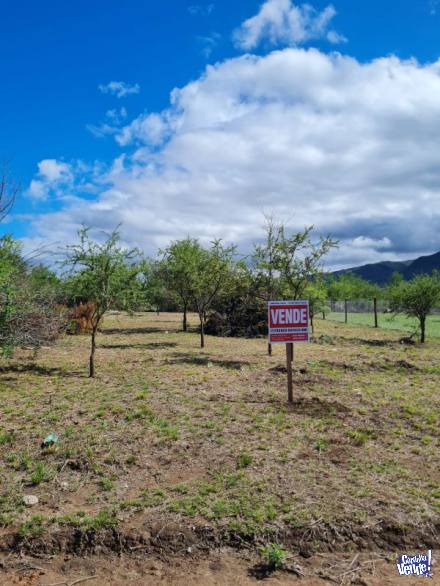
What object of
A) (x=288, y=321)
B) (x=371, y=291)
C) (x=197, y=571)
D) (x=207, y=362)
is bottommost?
(x=197, y=571)

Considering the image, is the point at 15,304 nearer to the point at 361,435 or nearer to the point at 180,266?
the point at 361,435

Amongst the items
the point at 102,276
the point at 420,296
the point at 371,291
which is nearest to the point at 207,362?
the point at 102,276

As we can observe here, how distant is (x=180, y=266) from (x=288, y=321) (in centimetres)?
1298

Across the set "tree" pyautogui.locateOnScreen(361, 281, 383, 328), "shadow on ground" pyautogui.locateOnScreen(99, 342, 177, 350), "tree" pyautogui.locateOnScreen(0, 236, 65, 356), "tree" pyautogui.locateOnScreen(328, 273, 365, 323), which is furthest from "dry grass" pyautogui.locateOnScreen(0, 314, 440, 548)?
"tree" pyautogui.locateOnScreen(328, 273, 365, 323)

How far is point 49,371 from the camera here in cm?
1184

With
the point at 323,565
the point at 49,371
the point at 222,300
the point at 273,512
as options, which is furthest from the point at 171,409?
the point at 222,300

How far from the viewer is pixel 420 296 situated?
19.6m

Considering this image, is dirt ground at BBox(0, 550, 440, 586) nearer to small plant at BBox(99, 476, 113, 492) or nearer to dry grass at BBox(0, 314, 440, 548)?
dry grass at BBox(0, 314, 440, 548)

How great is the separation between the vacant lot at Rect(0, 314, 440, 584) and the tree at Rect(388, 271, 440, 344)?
9.63 metres

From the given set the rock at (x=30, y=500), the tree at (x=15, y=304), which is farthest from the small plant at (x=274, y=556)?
the tree at (x=15, y=304)

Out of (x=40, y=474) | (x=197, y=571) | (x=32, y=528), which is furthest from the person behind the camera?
(x=40, y=474)

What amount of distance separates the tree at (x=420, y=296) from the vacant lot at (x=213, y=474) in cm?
963

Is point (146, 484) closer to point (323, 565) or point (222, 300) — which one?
point (323, 565)

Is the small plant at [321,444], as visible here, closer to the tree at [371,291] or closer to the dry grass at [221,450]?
the dry grass at [221,450]
